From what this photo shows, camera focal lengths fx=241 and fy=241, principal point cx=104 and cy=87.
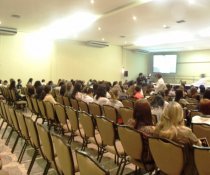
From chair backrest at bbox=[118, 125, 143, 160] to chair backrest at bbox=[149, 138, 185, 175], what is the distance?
9.3 inches

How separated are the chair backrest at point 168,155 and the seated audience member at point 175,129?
143mm

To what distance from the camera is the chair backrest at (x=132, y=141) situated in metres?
2.77

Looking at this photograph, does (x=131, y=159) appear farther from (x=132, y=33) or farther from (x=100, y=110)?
(x=132, y=33)

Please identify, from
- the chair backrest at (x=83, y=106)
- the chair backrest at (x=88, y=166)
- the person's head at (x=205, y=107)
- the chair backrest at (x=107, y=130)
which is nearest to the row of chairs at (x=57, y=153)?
the chair backrest at (x=88, y=166)

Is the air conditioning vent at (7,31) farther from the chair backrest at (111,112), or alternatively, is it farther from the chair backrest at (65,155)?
the chair backrest at (65,155)

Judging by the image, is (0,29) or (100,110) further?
(0,29)

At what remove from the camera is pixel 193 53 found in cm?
1975

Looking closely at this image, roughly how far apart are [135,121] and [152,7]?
6504 millimetres

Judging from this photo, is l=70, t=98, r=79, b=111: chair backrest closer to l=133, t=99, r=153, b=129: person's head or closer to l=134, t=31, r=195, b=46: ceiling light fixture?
l=133, t=99, r=153, b=129: person's head

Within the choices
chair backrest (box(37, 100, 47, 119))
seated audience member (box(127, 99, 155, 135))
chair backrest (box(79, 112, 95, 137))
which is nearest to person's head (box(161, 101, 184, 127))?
seated audience member (box(127, 99, 155, 135))

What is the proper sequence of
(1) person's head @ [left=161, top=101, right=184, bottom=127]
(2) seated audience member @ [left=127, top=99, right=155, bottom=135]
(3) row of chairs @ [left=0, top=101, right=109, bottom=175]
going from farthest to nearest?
(2) seated audience member @ [left=127, top=99, right=155, bottom=135] → (1) person's head @ [left=161, top=101, right=184, bottom=127] → (3) row of chairs @ [left=0, top=101, right=109, bottom=175]

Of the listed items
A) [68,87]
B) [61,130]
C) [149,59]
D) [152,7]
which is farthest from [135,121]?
[149,59]

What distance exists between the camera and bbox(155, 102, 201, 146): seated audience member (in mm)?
2461

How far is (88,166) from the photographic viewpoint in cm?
180
